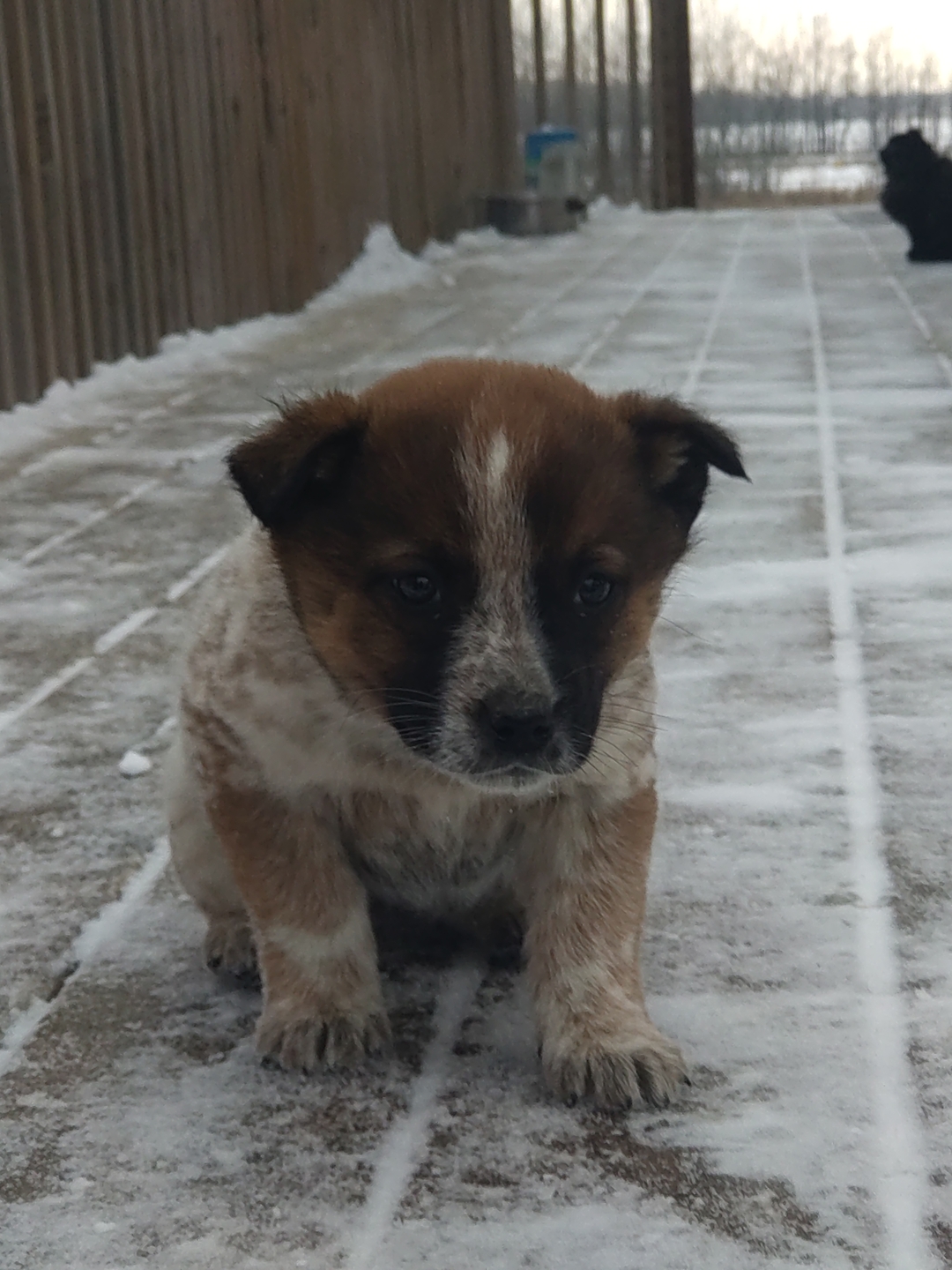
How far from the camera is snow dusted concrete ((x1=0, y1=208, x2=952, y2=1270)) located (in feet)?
6.37

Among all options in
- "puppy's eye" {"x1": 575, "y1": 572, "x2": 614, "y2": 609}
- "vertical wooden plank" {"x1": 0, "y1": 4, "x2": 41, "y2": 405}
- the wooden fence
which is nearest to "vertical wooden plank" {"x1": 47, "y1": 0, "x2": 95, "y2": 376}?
the wooden fence

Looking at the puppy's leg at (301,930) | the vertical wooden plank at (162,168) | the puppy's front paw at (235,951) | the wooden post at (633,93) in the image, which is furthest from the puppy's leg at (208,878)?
the wooden post at (633,93)

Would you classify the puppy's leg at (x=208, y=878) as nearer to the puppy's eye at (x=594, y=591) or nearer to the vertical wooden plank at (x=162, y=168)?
the puppy's eye at (x=594, y=591)

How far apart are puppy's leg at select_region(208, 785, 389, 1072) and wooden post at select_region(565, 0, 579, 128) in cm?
1610

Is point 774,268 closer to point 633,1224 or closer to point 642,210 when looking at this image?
point 642,210

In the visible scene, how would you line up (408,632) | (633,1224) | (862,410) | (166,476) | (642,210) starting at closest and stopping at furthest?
(633,1224) → (408,632) → (166,476) → (862,410) → (642,210)

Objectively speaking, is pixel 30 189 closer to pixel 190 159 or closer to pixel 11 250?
pixel 11 250

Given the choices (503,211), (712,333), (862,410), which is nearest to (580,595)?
(862,410)

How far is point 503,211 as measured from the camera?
15.7 meters

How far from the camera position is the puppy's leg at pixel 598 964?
2215 mm

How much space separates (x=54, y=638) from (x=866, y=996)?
2568mm

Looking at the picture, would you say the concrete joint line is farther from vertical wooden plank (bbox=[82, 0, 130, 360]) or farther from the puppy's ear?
vertical wooden plank (bbox=[82, 0, 130, 360])

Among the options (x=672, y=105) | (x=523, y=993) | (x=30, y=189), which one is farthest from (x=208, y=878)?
(x=672, y=105)

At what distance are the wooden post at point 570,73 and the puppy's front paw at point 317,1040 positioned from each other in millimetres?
16227
